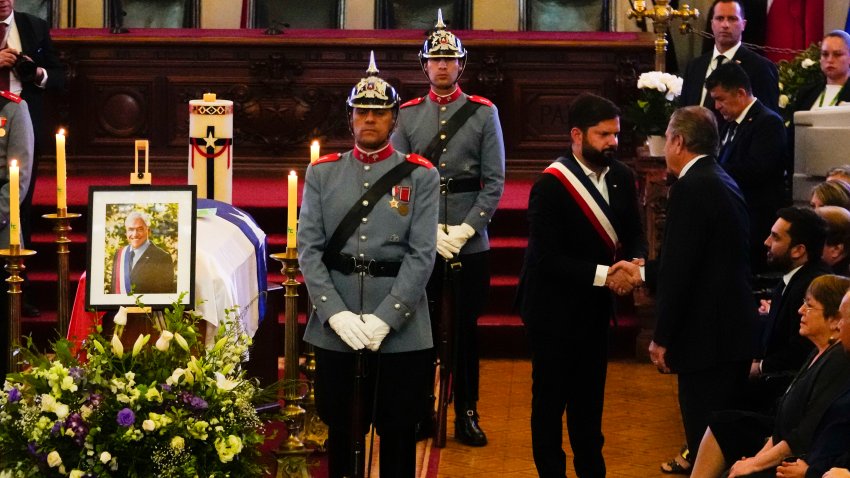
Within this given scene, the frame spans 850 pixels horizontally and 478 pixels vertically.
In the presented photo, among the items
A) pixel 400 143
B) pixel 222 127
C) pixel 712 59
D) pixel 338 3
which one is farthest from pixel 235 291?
pixel 338 3

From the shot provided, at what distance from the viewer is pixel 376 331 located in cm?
423

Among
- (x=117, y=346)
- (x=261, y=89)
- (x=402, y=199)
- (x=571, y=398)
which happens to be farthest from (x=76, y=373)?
(x=261, y=89)

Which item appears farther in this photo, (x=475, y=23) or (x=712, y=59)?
(x=475, y=23)

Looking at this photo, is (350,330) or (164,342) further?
(350,330)

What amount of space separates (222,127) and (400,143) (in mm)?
806

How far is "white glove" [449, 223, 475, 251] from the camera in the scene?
5645mm

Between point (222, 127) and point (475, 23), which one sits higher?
point (475, 23)

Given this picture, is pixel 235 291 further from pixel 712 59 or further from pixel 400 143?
pixel 712 59

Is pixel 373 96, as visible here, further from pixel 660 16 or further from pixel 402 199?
pixel 660 16

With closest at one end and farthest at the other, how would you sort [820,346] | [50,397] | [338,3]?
[50,397]
[820,346]
[338,3]

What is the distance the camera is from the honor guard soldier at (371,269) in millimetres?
4289

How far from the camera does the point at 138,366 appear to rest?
3584 mm

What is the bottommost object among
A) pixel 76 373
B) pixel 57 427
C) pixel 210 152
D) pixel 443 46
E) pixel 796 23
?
pixel 57 427

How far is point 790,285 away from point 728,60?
2165mm
